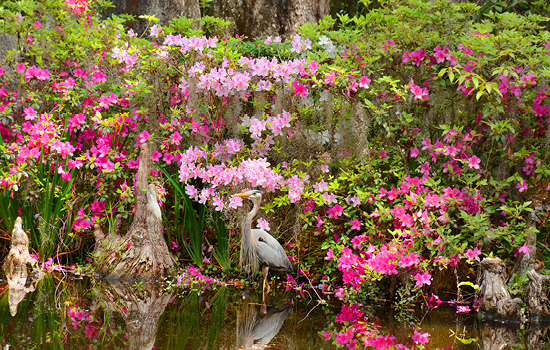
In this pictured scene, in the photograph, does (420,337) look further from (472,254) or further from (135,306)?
(135,306)

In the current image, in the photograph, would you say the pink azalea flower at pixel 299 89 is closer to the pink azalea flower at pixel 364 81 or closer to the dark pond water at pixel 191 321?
the pink azalea flower at pixel 364 81

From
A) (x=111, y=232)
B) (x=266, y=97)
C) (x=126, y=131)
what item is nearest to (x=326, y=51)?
(x=266, y=97)

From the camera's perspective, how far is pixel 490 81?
4711mm

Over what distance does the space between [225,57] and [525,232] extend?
9.84 ft

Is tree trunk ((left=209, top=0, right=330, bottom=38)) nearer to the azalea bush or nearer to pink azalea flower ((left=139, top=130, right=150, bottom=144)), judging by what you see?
the azalea bush

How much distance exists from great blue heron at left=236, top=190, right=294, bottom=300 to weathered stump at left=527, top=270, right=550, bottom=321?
2.02 m

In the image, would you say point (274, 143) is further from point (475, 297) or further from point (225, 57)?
point (475, 297)

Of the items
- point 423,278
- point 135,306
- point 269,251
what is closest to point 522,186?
point 423,278

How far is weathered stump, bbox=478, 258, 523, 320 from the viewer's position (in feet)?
15.2

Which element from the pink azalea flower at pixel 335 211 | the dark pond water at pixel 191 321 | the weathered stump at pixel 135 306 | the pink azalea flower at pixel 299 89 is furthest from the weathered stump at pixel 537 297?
the weathered stump at pixel 135 306

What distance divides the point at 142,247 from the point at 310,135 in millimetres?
1907

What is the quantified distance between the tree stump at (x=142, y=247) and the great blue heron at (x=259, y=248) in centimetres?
85

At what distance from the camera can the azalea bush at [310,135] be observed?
4891 mm

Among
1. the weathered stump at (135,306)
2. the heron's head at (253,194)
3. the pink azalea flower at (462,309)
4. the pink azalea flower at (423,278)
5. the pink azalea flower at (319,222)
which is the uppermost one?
the heron's head at (253,194)
